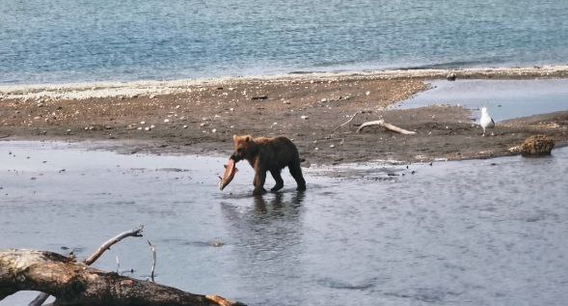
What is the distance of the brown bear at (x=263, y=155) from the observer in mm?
17156

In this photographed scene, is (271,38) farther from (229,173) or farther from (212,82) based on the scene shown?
(229,173)

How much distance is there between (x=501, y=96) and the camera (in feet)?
93.1

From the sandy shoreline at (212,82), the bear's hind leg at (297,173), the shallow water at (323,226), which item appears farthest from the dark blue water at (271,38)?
the bear's hind leg at (297,173)

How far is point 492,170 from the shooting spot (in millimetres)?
18594

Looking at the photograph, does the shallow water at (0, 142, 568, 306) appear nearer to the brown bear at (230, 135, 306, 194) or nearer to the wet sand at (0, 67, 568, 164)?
the brown bear at (230, 135, 306, 194)

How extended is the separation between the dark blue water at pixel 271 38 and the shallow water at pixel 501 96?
8775 millimetres

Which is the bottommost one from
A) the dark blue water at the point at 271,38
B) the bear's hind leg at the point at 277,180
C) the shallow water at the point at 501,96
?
the dark blue water at the point at 271,38

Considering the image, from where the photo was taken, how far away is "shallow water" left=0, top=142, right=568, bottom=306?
40.4 ft

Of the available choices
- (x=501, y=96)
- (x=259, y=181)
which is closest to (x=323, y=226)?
(x=259, y=181)

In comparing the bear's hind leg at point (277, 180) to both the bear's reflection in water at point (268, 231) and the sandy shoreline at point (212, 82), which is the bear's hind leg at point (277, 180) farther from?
the sandy shoreline at point (212, 82)

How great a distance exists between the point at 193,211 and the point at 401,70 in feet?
71.6

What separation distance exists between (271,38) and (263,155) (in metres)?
38.6

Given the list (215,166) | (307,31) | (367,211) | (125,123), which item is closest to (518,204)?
(367,211)

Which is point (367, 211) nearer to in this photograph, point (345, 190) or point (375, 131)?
point (345, 190)
